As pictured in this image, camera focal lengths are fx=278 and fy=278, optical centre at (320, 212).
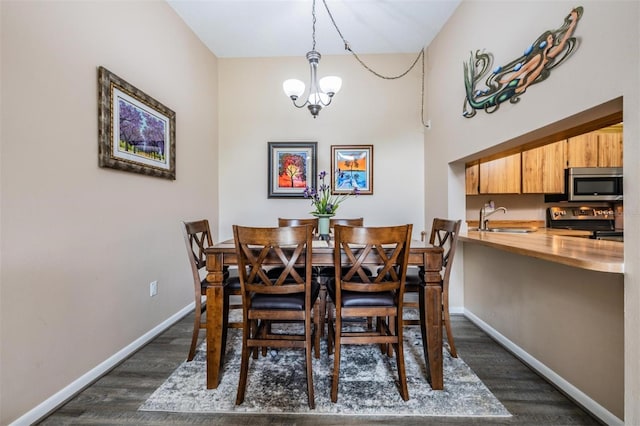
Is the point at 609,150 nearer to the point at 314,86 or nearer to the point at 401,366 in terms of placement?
the point at 314,86

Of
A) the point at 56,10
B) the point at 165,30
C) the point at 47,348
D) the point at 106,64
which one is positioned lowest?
the point at 47,348

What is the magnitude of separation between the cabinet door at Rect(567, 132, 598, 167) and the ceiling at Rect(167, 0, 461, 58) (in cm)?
195

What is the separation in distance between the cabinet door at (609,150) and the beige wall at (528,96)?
1.64 m

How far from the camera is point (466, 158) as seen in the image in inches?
101

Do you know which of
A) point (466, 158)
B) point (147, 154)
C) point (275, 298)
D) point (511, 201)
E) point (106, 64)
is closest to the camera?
point (275, 298)

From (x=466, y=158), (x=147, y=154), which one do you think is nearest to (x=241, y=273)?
(x=147, y=154)

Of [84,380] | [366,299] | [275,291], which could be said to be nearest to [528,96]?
[366,299]

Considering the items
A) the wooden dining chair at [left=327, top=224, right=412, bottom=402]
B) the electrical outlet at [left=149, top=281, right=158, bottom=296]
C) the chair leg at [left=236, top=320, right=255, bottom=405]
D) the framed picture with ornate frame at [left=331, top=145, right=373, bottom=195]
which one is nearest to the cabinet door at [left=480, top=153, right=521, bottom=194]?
the framed picture with ornate frame at [left=331, top=145, right=373, bottom=195]

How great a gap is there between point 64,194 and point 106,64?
965mm

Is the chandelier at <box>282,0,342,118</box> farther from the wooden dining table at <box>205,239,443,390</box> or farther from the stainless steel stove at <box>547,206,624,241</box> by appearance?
the stainless steel stove at <box>547,206,624,241</box>

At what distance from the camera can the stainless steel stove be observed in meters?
3.33

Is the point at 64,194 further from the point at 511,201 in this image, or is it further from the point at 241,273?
the point at 511,201

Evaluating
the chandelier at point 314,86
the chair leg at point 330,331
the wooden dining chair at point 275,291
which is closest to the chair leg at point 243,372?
the wooden dining chair at point 275,291

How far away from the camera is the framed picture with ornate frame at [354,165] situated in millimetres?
3510
